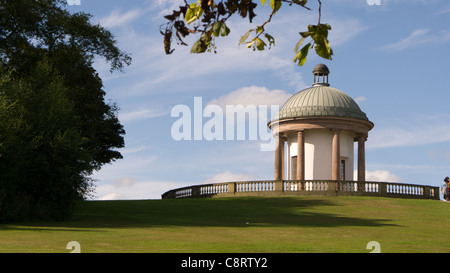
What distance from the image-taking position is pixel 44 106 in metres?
32.7

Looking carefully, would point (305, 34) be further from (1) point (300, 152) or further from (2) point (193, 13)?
(1) point (300, 152)

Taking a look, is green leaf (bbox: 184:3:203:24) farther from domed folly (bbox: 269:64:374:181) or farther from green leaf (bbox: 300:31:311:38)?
domed folly (bbox: 269:64:374:181)

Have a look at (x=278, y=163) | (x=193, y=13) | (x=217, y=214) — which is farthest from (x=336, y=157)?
(x=193, y=13)

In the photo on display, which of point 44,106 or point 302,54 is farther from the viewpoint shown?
point 44,106

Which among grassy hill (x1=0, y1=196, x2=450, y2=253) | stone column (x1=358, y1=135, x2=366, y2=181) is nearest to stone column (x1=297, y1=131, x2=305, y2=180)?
stone column (x1=358, y1=135, x2=366, y2=181)

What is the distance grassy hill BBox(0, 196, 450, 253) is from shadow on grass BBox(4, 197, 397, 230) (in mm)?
44

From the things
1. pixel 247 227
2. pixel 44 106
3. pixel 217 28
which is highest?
pixel 44 106

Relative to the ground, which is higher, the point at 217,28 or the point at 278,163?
the point at 278,163

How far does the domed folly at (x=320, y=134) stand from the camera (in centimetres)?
5244

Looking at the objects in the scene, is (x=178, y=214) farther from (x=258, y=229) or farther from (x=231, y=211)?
(x=258, y=229)

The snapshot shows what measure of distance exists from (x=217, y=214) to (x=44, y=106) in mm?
10204

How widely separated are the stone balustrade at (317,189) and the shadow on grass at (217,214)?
415 centimetres
